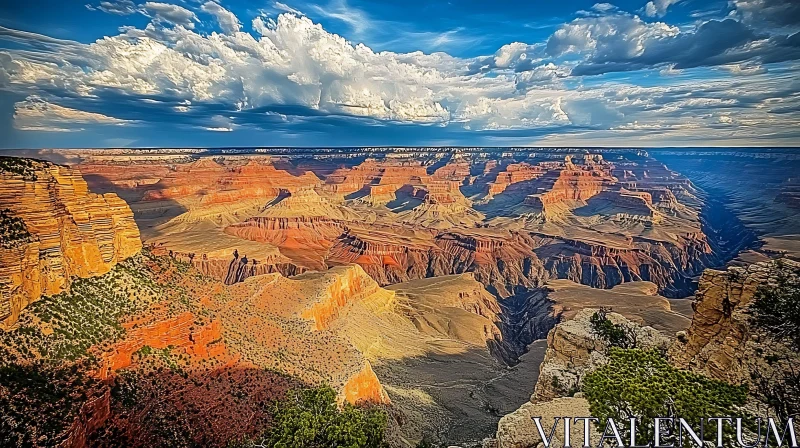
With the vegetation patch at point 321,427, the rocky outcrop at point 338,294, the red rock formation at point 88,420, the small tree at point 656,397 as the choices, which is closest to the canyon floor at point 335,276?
the red rock formation at point 88,420

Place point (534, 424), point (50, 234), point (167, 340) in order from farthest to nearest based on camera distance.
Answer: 1. point (167, 340)
2. point (50, 234)
3. point (534, 424)

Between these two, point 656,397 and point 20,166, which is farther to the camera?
point 20,166

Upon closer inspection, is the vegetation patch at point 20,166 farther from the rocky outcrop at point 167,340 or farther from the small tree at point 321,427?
the small tree at point 321,427

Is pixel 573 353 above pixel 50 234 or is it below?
below

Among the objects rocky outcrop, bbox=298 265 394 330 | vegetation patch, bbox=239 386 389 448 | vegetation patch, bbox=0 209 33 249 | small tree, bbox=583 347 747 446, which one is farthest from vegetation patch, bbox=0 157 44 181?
small tree, bbox=583 347 747 446

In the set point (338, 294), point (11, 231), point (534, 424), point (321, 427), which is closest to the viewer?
point (321, 427)

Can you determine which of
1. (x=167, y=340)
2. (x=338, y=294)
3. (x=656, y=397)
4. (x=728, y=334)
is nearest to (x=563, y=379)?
(x=728, y=334)

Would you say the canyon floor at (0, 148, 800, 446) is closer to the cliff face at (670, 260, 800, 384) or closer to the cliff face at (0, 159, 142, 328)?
the cliff face at (0, 159, 142, 328)

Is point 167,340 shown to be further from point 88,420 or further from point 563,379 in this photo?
point 563,379
